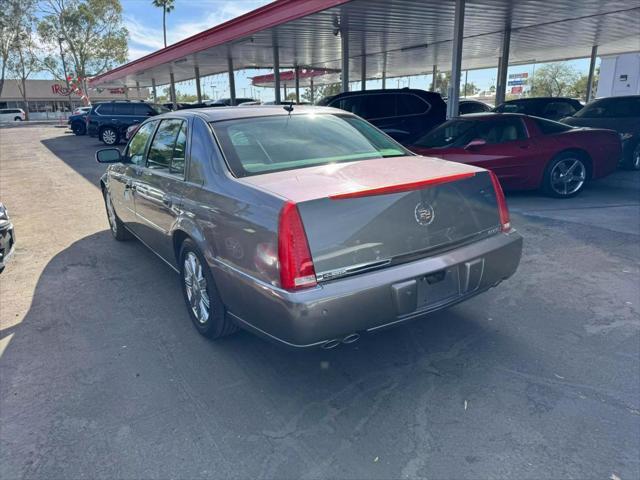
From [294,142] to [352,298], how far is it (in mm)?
1480

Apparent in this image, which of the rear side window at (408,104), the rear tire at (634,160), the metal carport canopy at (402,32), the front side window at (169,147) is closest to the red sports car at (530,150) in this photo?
the rear tire at (634,160)

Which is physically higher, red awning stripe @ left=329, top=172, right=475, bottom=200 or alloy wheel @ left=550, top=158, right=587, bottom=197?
red awning stripe @ left=329, top=172, right=475, bottom=200

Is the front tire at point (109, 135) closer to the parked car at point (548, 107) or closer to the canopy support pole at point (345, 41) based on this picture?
the canopy support pole at point (345, 41)

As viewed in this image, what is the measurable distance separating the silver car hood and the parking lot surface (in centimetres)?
124

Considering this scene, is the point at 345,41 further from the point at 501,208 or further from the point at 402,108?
the point at 501,208

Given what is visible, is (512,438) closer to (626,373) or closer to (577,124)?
(626,373)

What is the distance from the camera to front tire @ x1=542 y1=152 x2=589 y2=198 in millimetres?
7750

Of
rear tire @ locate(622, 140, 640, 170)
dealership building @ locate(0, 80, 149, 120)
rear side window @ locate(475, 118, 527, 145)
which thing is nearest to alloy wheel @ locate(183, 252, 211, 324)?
rear side window @ locate(475, 118, 527, 145)

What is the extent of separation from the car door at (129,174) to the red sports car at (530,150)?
4.54 metres

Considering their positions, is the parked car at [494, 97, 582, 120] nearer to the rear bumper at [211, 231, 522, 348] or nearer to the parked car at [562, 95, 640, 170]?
the parked car at [562, 95, 640, 170]

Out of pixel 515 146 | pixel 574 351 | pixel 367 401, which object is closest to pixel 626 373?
pixel 574 351

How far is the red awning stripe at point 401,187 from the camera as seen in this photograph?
8.58ft

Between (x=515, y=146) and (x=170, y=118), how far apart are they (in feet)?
18.3

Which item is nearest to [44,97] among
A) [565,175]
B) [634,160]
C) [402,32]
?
[402,32]
